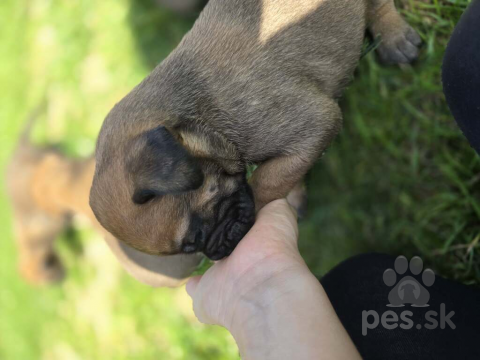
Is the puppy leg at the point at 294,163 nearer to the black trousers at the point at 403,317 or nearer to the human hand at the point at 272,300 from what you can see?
the human hand at the point at 272,300

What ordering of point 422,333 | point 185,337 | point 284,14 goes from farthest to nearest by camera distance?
1. point 185,337
2. point 284,14
3. point 422,333

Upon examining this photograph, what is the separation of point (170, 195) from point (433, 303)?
5.54ft

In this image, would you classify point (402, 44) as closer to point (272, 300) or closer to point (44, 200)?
point (272, 300)

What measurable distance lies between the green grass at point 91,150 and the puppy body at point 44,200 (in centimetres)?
39

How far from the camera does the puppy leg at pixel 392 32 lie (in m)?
3.37

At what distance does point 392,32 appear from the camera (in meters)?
3.40

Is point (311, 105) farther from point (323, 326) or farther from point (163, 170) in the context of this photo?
point (323, 326)

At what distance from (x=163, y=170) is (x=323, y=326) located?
111 cm

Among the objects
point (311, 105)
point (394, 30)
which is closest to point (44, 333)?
point (311, 105)

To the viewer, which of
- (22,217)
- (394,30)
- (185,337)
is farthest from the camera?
(22,217)

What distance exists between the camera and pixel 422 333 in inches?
99.6

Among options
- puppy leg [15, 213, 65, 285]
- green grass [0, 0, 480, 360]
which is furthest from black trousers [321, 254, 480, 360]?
puppy leg [15, 213, 65, 285]

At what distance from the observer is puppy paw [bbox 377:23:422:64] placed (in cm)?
341

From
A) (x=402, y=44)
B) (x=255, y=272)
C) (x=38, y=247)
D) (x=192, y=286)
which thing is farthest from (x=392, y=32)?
(x=38, y=247)
